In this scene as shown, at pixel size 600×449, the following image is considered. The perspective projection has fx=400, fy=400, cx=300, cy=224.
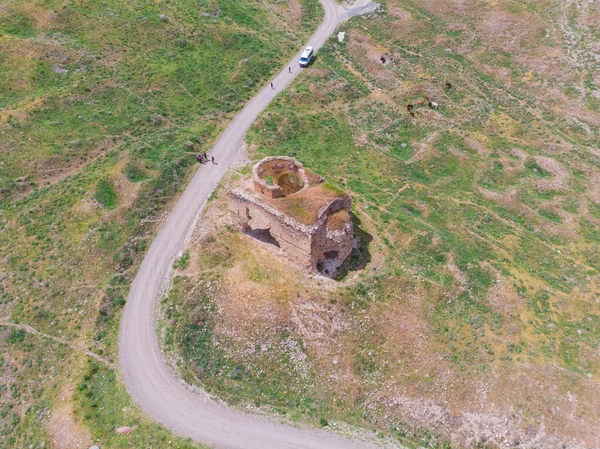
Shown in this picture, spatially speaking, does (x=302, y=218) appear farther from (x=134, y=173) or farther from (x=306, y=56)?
(x=306, y=56)

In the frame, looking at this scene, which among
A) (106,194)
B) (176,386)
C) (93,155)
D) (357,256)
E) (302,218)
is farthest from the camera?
(93,155)

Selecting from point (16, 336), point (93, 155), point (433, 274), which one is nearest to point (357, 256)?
point (433, 274)

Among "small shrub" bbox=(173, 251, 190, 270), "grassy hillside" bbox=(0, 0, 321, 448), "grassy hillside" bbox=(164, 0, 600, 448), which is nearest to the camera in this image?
"grassy hillside" bbox=(164, 0, 600, 448)

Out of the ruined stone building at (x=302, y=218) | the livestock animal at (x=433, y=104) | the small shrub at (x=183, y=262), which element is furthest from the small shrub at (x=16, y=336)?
the livestock animal at (x=433, y=104)

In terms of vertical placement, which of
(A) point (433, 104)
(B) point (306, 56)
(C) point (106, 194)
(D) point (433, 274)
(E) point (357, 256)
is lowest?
(C) point (106, 194)

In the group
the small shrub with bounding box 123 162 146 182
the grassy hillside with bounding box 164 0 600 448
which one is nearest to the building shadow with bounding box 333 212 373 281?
the grassy hillside with bounding box 164 0 600 448

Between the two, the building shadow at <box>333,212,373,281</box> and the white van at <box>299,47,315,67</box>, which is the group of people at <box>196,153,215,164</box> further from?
the white van at <box>299,47,315,67</box>
